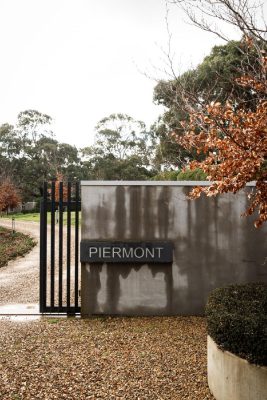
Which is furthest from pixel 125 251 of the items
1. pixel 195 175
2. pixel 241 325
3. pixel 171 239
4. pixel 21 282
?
pixel 195 175

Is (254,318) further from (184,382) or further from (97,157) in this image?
(97,157)

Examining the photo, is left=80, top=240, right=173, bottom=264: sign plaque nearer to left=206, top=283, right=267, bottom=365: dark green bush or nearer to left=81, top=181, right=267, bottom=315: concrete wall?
left=81, top=181, right=267, bottom=315: concrete wall

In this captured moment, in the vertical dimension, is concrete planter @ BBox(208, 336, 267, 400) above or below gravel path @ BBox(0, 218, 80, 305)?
above

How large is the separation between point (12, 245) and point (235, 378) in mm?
15138

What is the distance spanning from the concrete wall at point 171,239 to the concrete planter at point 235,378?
279 centimetres

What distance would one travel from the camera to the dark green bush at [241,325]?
11.7ft

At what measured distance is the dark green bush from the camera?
3564mm

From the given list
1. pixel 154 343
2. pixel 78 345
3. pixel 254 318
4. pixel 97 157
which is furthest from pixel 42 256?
pixel 97 157

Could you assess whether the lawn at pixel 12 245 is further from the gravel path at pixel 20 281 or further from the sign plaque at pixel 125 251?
the sign plaque at pixel 125 251

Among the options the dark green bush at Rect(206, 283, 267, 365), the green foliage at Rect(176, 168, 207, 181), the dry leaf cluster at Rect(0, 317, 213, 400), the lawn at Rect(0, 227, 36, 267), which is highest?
the green foliage at Rect(176, 168, 207, 181)

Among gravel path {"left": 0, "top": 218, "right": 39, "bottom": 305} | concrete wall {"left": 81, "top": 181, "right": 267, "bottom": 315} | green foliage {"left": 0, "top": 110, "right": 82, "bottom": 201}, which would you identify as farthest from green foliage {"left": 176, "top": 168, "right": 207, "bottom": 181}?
green foliage {"left": 0, "top": 110, "right": 82, "bottom": 201}

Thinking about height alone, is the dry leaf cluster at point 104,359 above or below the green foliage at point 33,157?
below

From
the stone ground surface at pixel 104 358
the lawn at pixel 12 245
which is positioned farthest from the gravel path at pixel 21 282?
the stone ground surface at pixel 104 358

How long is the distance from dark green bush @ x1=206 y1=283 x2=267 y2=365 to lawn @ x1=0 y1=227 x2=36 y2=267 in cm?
1038
